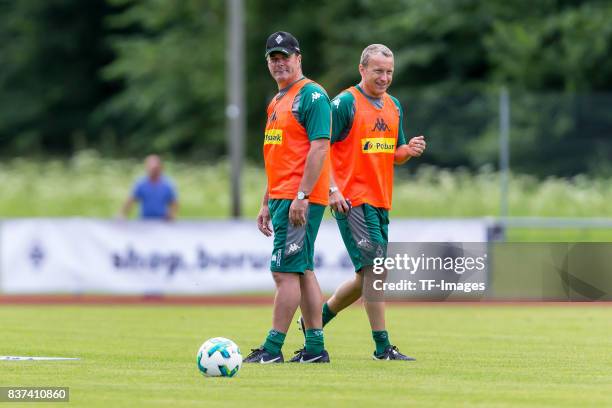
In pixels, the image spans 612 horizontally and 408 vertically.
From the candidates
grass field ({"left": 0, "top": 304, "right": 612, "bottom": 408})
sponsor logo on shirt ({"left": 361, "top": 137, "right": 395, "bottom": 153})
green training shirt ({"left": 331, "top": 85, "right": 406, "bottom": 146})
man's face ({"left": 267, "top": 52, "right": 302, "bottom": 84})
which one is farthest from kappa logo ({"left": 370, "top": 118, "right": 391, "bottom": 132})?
grass field ({"left": 0, "top": 304, "right": 612, "bottom": 408})

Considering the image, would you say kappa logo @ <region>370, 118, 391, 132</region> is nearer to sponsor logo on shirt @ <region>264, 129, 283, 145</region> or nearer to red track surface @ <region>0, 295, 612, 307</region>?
sponsor logo on shirt @ <region>264, 129, 283, 145</region>

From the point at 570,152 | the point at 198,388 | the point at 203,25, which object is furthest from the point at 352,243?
the point at 203,25

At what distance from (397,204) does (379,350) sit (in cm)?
1471

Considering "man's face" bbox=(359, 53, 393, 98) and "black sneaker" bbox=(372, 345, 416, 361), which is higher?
"man's face" bbox=(359, 53, 393, 98)

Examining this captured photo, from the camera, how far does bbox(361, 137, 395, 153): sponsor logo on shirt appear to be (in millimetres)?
10516

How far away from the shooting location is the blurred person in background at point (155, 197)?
70.0 ft

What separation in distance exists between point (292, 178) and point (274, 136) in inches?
13.3

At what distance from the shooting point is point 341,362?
10.4m

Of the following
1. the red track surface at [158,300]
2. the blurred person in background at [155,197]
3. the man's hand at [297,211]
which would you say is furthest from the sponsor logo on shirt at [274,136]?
the blurred person in background at [155,197]

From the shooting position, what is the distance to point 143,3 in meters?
47.2

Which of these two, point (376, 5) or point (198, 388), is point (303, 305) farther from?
point (376, 5)

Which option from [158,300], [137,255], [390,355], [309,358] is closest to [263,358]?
[309,358]

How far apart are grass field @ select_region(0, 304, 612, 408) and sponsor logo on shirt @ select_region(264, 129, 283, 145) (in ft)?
5.33

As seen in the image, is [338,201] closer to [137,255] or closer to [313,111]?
[313,111]
